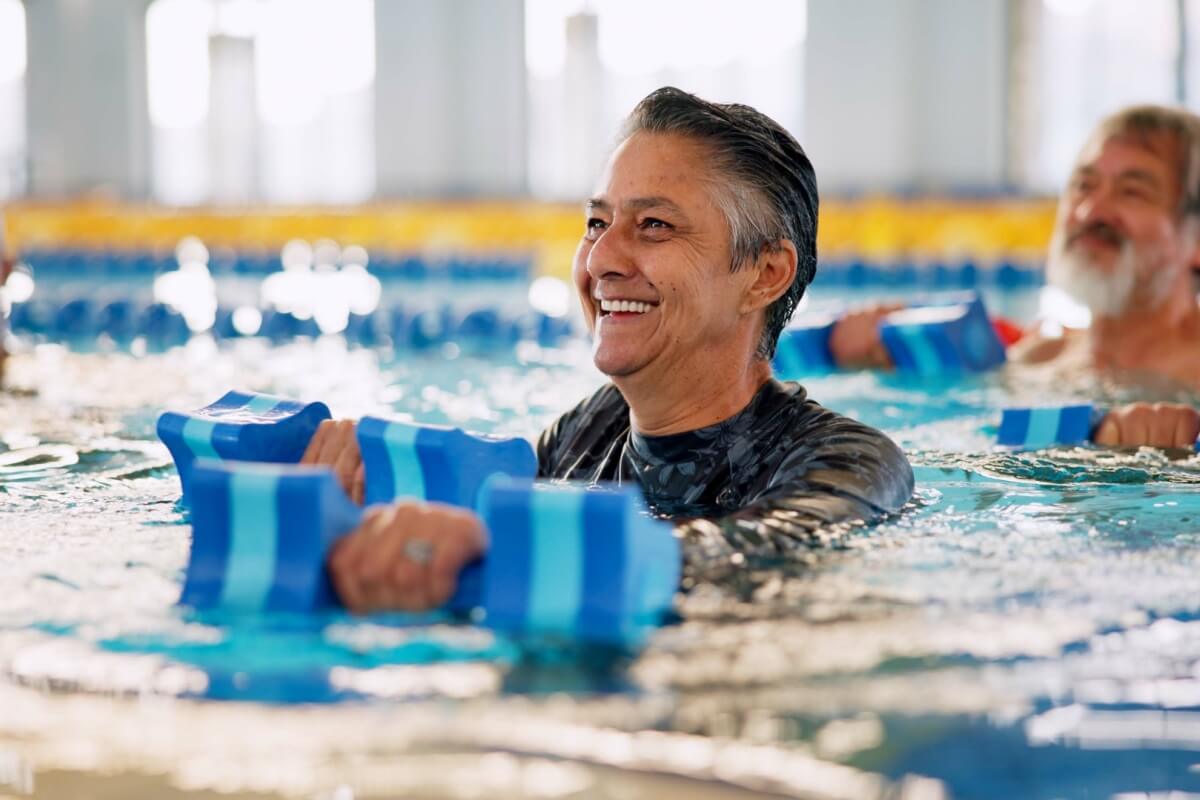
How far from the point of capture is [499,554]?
197 cm

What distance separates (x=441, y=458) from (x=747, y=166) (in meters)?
0.75

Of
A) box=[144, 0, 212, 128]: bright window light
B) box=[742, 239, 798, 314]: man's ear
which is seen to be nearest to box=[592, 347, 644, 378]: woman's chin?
box=[742, 239, 798, 314]: man's ear

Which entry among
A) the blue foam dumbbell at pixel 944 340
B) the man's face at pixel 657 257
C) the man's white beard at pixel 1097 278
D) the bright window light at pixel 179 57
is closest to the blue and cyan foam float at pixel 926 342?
the blue foam dumbbell at pixel 944 340

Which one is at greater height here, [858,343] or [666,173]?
[666,173]

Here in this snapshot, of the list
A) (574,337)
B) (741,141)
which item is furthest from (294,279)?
(741,141)

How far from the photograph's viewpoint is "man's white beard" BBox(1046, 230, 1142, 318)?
488cm

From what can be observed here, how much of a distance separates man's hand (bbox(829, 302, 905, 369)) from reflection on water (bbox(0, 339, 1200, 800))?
131 inches

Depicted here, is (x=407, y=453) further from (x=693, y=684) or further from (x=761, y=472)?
(x=693, y=684)

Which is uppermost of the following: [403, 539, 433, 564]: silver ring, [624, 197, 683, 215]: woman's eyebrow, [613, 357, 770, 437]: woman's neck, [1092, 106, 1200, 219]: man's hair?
[1092, 106, 1200, 219]: man's hair

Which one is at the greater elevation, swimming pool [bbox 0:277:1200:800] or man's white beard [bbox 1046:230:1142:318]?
man's white beard [bbox 1046:230:1142:318]

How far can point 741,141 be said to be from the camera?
8.65ft

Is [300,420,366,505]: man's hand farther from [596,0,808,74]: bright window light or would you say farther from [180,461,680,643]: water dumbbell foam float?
[596,0,808,74]: bright window light

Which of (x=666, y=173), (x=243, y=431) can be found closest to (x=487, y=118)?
(x=243, y=431)

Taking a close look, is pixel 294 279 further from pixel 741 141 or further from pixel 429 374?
pixel 741 141
